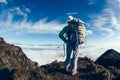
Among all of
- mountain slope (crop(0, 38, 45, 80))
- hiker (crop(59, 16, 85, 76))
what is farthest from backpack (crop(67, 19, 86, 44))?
mountain slope (crop(0, 38, 45, 80))

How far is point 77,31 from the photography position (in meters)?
98.9

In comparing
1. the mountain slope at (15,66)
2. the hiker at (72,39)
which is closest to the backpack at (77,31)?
the hiker at (72,39)

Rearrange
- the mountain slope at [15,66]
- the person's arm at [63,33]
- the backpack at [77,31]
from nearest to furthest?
the mountain slope at [15,66] → the backpack at [77,31] → the person's arm at [63,33]

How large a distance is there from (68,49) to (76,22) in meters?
9.42

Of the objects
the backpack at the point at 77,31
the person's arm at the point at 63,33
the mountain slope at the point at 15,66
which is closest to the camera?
the mountain slope at the point at 15,66

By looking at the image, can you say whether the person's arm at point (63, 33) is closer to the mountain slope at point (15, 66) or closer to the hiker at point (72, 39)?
the hiker at point (72, 39)

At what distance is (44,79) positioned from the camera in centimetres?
9719

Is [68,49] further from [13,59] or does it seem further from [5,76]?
[13,59]

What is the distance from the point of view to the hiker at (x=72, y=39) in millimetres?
99150

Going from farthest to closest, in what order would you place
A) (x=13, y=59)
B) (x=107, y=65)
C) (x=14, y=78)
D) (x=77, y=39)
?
(x=13, y=59) → (x=107, y=65) → (x=77, y=39) → (x=14, y=78)

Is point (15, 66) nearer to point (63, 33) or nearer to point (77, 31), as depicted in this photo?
point (63, 33)

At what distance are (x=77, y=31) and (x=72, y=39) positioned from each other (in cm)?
336

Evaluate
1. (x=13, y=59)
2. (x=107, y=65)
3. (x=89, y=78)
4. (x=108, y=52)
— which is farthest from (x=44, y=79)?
(x=108, y=52)

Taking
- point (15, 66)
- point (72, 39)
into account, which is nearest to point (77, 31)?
point (72, 39)
